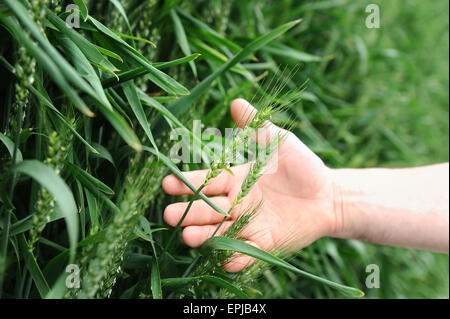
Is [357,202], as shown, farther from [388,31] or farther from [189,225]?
[388,31]

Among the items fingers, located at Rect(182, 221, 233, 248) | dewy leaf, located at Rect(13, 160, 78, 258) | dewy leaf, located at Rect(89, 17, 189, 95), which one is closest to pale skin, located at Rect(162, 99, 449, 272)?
fingers, located at Rect(182, 221, 233, 248)

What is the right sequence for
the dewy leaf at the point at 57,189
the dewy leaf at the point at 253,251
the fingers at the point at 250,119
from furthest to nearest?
the fingers at the point at 250,119, the dewy leaf at the point at 253,251, the dewy leaf at the point at 57,189

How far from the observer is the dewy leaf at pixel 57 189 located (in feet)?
1.32

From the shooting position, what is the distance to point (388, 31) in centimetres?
178

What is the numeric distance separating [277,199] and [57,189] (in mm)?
488

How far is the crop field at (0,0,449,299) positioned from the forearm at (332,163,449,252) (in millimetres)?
131

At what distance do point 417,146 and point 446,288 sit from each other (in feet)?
1.84

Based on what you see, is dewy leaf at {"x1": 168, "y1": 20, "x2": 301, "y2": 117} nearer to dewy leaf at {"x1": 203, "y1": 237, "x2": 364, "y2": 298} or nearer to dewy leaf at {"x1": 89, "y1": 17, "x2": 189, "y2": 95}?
dewy leaf at {"x1": 89, "y1": 17, "x2": 189, "y2": 95}

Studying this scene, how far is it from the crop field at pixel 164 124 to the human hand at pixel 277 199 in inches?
1.5

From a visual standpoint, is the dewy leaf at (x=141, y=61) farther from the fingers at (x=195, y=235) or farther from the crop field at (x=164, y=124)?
the fingers at (x=195, y=235)

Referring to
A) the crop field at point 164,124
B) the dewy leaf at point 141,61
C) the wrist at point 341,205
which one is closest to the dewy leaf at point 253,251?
the crop field at point 164,124
